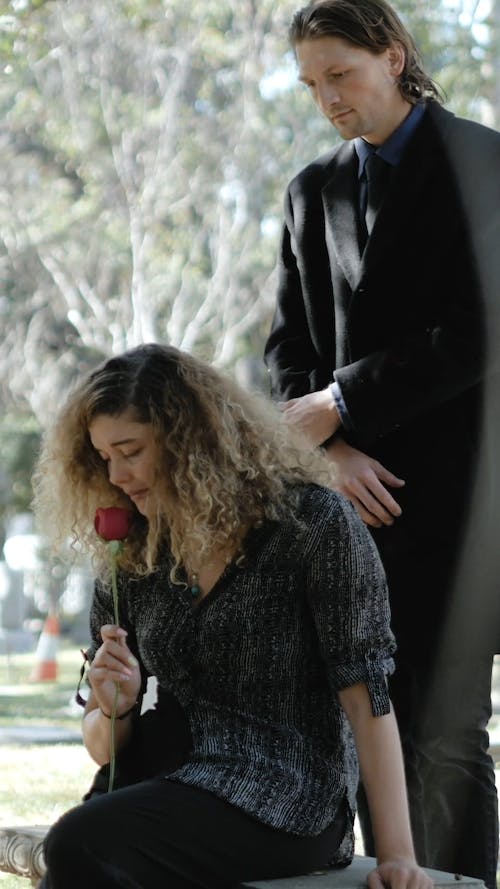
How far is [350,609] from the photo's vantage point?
7.82 ft

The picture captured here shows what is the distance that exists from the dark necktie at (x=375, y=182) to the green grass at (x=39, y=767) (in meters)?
2.04

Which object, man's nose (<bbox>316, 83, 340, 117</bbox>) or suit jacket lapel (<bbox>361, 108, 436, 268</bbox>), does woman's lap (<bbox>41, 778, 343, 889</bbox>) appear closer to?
suit jacket lapel (<bbox>361, 108, 436, 268</bbox>)

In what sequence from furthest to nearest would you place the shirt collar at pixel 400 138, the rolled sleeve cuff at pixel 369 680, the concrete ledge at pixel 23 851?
the concrete ledge at pixel 23 851
the shirt collar at pixel 400 138
the rolled sleeve cuff at pixel 369 680

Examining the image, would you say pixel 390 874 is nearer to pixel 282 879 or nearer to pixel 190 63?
pixel 282 879

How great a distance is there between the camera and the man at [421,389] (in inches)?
107

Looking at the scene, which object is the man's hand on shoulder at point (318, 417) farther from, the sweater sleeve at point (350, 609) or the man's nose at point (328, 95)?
the man's nose at point (328, 95)

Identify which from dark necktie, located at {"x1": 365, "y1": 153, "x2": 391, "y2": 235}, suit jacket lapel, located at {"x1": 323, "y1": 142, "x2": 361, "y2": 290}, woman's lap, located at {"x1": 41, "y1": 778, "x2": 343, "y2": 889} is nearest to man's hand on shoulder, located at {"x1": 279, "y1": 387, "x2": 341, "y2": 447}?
suit jacket lapel, located at {"x1": 323, "y1": 142, "x2": 361, "y2": 290}

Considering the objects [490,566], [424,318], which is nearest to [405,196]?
[424,318]

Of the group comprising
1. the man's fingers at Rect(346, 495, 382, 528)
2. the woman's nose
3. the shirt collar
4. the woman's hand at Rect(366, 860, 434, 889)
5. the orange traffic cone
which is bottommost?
the woman's hand at Rect(366, 860, 434, 889)

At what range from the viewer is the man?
2.72 meters

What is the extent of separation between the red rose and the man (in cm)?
44

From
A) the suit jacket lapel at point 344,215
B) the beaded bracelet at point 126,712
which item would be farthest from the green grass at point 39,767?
the suit jacket lapel at point 344,215

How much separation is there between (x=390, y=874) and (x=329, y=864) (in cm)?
19

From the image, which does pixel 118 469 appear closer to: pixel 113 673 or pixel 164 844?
pixel 113 673
